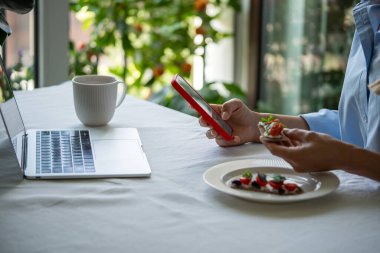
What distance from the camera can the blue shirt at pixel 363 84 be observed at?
1.24m

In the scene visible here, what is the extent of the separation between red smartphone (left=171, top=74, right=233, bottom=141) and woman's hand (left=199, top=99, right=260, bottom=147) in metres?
0.02

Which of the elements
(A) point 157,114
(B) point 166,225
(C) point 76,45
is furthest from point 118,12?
(B) point 166,225

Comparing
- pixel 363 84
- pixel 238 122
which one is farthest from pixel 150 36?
pixel 363 84

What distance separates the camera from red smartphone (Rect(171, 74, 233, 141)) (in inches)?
47.6

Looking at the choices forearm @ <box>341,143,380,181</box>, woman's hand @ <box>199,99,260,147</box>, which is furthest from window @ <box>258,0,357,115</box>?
forearm @ <box>341,143,380,181</box>

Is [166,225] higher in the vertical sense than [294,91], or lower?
higher

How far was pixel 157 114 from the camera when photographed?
162cm

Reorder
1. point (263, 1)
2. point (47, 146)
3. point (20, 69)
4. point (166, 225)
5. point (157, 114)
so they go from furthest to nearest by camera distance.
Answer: point (263, 1), point (20, 69), point (157, 114), point (47, 146), point (166, 225)

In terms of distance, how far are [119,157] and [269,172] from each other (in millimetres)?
293

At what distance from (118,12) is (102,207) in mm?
2303

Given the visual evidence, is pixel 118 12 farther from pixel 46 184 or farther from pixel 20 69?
pixel 46 184

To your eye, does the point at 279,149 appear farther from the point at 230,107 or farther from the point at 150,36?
the point at 150,36

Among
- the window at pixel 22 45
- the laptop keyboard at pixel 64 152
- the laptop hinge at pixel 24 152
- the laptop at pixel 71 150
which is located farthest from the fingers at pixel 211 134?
the window at pixel 22 45

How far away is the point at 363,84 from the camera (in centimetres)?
131
